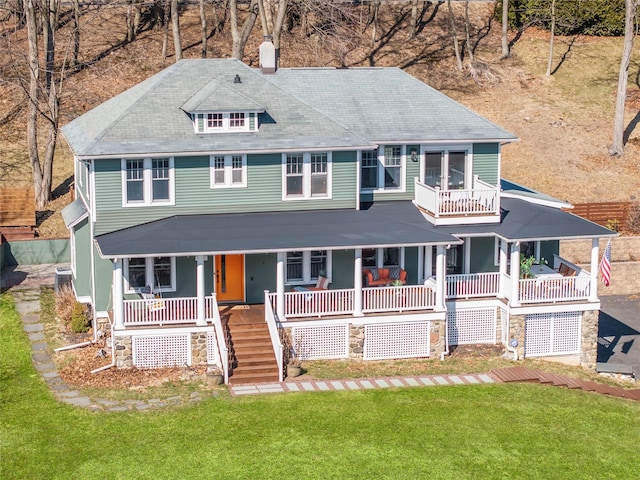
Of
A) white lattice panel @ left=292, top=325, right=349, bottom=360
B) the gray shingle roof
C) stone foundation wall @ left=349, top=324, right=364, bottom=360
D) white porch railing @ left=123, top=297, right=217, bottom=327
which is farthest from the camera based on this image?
the gray shingle roof

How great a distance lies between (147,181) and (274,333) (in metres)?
5.81

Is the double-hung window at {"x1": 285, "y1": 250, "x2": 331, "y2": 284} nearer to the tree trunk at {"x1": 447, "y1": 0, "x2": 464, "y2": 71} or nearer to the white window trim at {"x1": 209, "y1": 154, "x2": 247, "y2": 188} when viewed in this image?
the white window trim at {"x1": 209, "y1": 154, "x2": 247, "y2": 188}

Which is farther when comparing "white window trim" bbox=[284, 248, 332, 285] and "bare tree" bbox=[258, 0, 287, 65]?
"bare tree" bbox=[258, 0, 287, 65]

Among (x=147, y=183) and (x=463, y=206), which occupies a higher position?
(x=147, y=183)

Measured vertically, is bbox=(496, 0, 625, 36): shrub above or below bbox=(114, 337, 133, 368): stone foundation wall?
above

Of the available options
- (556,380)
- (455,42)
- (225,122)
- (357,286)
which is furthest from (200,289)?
(455,42)

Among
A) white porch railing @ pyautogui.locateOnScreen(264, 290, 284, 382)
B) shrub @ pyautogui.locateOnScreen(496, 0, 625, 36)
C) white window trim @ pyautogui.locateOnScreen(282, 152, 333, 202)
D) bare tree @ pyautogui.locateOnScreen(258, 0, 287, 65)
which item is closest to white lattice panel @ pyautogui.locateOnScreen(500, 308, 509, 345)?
white window trim @ pyautogui.locateOnScreen(282, 152, 333, 202)

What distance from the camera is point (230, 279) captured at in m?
31.4

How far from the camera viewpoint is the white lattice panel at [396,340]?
100.0ft

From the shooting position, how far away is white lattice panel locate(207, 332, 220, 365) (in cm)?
2922

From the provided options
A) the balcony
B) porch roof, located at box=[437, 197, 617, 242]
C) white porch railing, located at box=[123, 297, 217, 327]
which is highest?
the balcony

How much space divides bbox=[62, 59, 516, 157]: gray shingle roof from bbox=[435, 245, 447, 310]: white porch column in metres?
4.08

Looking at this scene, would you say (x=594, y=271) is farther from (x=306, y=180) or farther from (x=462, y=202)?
(x=306, y=180)

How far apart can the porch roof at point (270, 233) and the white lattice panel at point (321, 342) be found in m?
2.61
